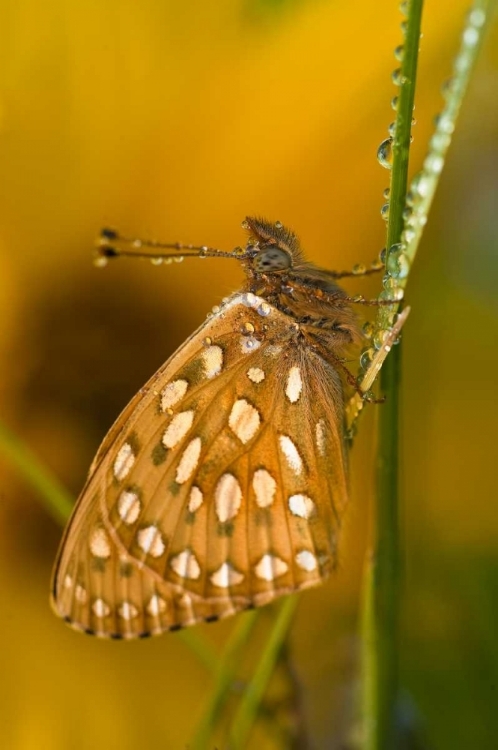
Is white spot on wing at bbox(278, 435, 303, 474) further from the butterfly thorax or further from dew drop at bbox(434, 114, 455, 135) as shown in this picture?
dew drop at bbox(434, 114, 455, 135)

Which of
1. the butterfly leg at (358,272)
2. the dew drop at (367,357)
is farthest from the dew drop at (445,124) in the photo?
the butterfly leg at (358,272)

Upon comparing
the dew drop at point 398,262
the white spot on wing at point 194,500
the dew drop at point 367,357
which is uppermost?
the dew drop at point 398,262

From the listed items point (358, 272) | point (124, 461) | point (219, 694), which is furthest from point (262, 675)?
point (358, 272)

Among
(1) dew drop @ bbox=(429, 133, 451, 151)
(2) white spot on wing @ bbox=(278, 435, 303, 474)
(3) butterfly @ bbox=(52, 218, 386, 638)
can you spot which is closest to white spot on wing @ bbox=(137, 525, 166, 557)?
(3) butterfly @ bbox=(52, 218, 386, 638)

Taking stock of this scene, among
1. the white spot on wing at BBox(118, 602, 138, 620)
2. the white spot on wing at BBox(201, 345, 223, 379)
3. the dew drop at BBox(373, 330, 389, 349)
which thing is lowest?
the white spot on wing at BBox(118, 602, 138, 620)

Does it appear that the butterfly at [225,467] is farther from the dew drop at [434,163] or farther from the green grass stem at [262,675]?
the dew drop at [434,163]

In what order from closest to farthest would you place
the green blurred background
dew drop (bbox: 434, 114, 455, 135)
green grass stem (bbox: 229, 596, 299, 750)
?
dew drop (bbox: 434, 114, 455, 135) → green grass stem (bbox: 229, 596, 299, 750) → the green blurred background

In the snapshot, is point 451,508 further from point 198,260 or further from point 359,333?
point 198,260
